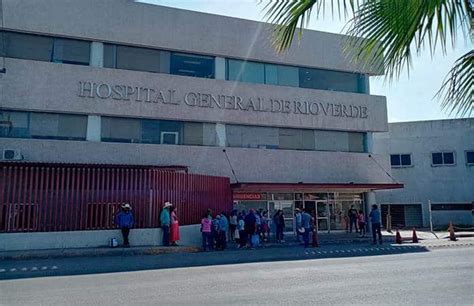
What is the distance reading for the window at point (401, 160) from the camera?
35.2 metres

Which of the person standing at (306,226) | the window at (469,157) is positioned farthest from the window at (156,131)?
the window at (469,157)

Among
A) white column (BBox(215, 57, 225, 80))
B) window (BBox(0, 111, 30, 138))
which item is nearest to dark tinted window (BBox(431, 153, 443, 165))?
white column (BBox(215, 57, 225, 80))

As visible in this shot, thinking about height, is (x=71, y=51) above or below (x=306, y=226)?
above

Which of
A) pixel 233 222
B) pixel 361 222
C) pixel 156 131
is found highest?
pixel 156 131

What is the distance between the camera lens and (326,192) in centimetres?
2775

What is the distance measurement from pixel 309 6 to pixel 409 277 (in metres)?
9.55

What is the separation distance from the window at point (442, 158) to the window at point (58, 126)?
25.2 metres

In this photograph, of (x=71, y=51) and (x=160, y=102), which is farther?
(x=160, y=102)

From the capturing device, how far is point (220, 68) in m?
25.6

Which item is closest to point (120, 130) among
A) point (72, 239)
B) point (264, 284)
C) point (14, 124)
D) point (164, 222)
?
point (14, 124)

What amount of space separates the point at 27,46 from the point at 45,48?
2.56 feet

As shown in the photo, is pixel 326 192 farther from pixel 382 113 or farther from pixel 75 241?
pixel 75 241

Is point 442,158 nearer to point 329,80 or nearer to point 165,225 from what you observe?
point 329,80

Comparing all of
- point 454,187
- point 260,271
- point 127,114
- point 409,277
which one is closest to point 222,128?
point 127,114
